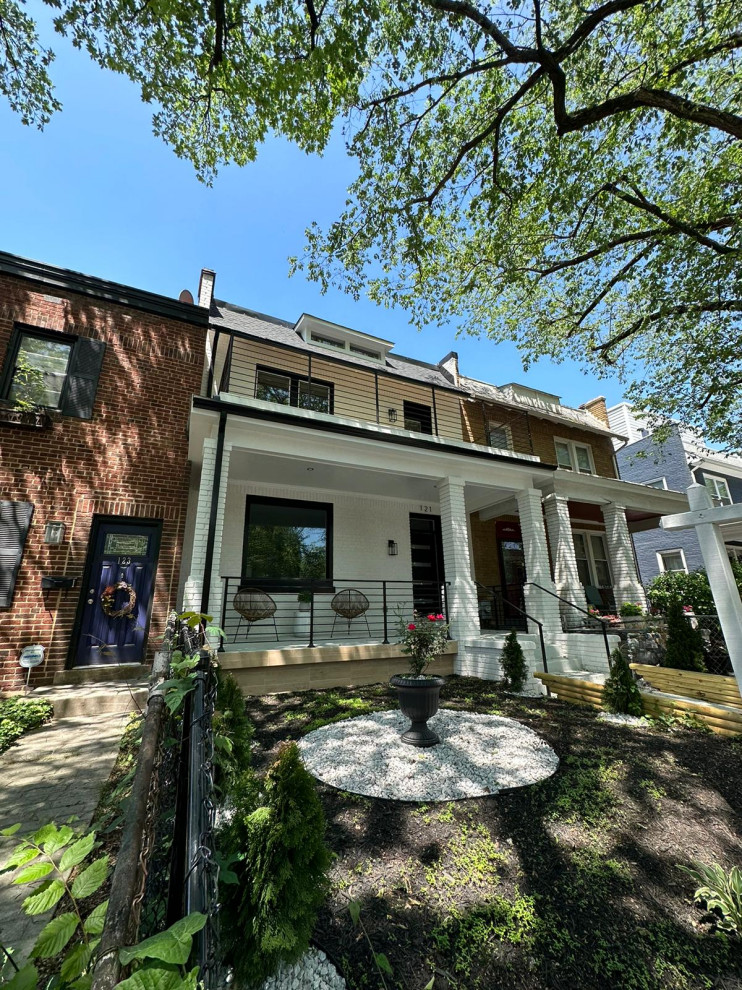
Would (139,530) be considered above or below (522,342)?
below

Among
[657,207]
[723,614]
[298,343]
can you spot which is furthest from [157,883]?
[657,207]

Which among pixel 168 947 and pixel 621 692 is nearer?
pixel 168 947

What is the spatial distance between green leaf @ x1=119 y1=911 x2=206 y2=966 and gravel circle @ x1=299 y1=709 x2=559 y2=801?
3173mm

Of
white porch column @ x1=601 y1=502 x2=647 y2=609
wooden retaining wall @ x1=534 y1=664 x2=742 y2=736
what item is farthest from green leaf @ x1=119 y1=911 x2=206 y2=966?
white porch column @ x1=601 y1=502 x2=647 y2=609

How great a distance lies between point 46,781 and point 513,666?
6.33 meters

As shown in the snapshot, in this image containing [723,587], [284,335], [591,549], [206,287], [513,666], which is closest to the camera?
[723,587]

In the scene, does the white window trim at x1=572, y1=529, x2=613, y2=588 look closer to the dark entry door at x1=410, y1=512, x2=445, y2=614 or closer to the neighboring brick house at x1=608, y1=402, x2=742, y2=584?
the dark entry door at x1=410, y1=512, x2=445, y2=614

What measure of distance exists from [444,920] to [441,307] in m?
11.0

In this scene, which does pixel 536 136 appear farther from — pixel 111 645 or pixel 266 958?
pixel 111 645

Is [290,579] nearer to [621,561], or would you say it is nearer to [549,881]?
[549,881]

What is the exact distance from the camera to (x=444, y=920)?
7.34 ft

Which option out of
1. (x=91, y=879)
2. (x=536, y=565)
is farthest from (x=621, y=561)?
(x=91, y=879)

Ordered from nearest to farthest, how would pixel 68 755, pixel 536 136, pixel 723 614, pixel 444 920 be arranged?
pixel 444 920 → pixel 68 755 → pixel 723 614 → pixel 536 136

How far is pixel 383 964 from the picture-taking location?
1.95 m
